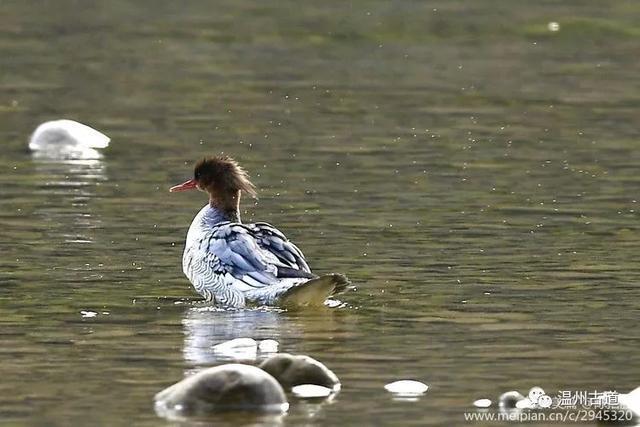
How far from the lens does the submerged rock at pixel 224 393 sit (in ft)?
27.7

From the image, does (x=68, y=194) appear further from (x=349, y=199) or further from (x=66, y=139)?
(x=66, y=139)

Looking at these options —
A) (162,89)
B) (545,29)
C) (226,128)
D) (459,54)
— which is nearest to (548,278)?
(226,128)

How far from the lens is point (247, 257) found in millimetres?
11742

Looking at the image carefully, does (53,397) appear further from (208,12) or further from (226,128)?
(208,12)

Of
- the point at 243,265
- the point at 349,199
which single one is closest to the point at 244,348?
the point at 243,265

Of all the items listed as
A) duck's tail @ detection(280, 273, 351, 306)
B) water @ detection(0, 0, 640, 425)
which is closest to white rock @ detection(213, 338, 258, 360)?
water @ detection(0, 0, 640, 425)

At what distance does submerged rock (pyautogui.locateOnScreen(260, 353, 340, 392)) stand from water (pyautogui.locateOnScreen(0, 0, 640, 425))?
0.12 meters

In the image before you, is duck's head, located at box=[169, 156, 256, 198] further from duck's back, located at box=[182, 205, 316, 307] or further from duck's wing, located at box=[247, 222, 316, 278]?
duck's wing, located at box=[247, 222, 316, 278]

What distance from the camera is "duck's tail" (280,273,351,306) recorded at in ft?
35.6

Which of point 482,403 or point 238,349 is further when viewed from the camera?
point 238,349

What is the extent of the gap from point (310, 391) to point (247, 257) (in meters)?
3.01

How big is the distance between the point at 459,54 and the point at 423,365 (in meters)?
16.1

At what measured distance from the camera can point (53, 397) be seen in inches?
344

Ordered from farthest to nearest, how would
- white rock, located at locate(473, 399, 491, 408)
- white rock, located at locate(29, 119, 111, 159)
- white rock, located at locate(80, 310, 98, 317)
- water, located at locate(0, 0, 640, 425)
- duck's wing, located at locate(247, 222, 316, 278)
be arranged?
1. white rock, located at locate(29, 119, 111, 159)
2. duck's wing, located at locate(247, 222, 316, 278)
3. white rock, located at locate(80, 310, 98, 317)
4. water, located at locate(0, 0, 640, 425)
5. white rock, located at locate(473, 399, 491, 408)
